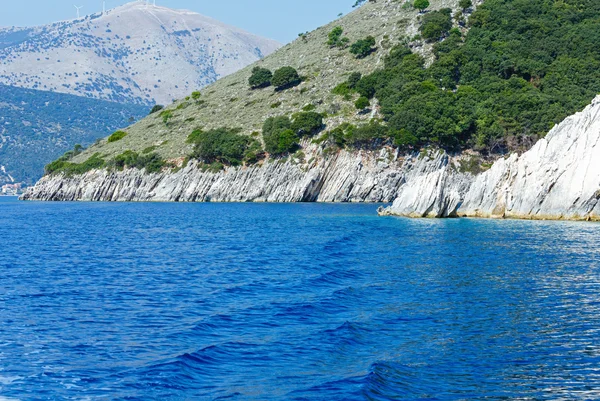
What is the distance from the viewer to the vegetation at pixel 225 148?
121 meters

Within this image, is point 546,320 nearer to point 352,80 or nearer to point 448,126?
point 448,126

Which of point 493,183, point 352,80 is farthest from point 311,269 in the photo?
point 352,80

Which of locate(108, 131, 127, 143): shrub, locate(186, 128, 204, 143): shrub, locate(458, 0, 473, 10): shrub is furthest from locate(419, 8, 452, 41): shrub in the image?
locate(108, 131, 127, 143): shrub

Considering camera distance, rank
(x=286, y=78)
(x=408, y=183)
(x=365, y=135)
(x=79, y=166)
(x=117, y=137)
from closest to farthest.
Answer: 1. (x=408, y=183)
2. (x=365, y=135)
3. (x=286, y=78)
4. (x=79, y=166)
5. (x=117, y=137)

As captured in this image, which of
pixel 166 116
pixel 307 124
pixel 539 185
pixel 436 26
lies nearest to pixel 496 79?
pixel 436 26

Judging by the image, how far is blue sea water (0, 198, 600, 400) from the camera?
17.8 metres

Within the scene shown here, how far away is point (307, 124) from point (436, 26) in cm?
4178

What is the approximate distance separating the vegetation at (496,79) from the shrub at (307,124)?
38.3 feet

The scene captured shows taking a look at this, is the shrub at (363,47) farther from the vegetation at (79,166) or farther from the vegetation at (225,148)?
the vegetation at (79,166)

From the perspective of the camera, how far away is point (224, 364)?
1953 centimetres

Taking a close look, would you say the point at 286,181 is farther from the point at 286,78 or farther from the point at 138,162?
the point at 286,78

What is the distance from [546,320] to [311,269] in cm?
1550

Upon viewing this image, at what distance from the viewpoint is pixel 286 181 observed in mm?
115750

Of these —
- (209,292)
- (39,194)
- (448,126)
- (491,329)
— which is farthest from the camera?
→ (39,194)
